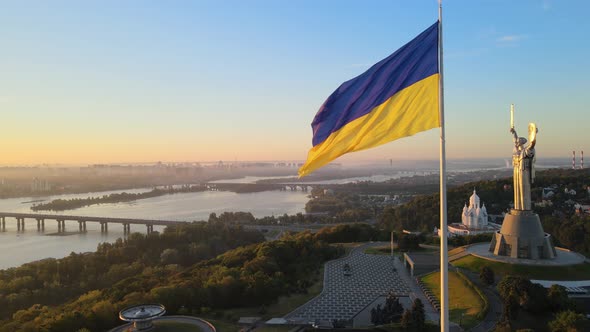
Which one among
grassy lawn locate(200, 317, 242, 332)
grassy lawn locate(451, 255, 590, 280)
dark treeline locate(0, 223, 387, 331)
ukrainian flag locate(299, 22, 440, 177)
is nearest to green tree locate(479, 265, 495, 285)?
grassy lawn locate(451, 255, 590, 280)

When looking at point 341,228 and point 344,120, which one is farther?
point 341,228

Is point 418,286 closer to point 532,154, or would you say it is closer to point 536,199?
point 532,154

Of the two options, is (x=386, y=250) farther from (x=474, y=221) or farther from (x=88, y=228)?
(x=88, y=228)

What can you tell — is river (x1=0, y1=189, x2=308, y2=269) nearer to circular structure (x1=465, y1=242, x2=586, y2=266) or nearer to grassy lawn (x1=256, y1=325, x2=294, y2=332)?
grassy lawn (x1=256, y1=325, x2=294, y2=332)

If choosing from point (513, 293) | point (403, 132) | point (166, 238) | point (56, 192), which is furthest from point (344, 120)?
point (56, 192)

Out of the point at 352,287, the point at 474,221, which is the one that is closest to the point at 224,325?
the point at 352,287

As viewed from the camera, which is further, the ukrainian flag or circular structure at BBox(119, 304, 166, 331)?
circular structure at BBox(119, 304, 166, 331)

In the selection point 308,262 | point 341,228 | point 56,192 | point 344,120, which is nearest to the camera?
point 344,120

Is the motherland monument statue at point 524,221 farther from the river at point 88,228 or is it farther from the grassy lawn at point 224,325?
the river at point 88,228
